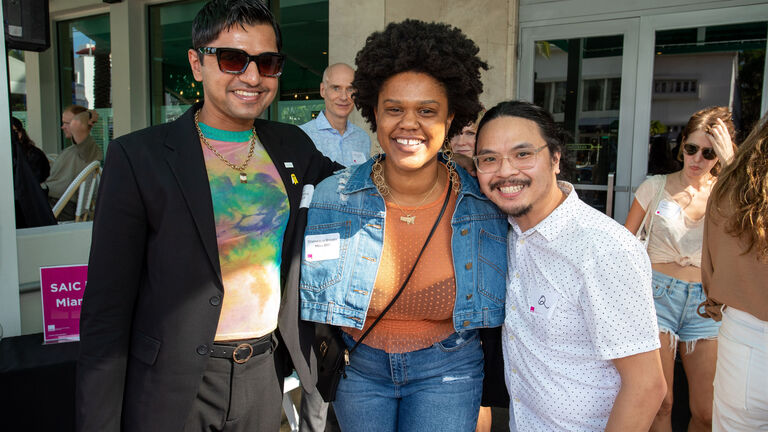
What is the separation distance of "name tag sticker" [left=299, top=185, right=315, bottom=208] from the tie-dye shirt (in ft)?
0.23

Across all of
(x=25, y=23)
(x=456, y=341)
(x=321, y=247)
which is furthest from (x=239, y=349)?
(x=25, y=23)

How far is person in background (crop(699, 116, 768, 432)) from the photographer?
1941 mm

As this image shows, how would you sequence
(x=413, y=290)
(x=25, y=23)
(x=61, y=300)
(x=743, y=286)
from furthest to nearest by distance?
(x=25, y=23) < (x=61, y=300) < (x=743, y=286) < (x=413, y=290)

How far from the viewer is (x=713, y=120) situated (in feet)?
10.8

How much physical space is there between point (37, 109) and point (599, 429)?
11.2m

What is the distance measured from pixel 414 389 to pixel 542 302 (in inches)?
22.8

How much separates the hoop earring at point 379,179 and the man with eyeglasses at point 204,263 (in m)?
0.28

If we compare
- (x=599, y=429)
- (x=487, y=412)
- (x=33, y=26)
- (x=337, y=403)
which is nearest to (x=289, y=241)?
(x=337, y=403)

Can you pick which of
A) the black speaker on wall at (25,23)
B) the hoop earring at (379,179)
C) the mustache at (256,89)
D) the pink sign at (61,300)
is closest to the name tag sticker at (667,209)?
the hoop earring at (379,179)

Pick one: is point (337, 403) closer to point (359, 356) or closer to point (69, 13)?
point (359, 356)

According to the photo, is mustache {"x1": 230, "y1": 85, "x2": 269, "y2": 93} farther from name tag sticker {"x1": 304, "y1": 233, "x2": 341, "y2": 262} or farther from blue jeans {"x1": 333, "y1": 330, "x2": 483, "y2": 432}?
blue jeans {"x1": 333, "y1": 330, "x2": 483, "y2": 432}

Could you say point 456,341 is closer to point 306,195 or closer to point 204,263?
point 306,195

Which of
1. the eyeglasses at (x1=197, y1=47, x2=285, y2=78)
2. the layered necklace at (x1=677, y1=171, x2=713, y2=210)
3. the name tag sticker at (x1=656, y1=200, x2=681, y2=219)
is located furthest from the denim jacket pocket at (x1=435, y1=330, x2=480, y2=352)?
the layered necklace at (x1=677, y1=171, x2=713, y2=210)

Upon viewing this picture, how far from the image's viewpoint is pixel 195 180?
1.66m
